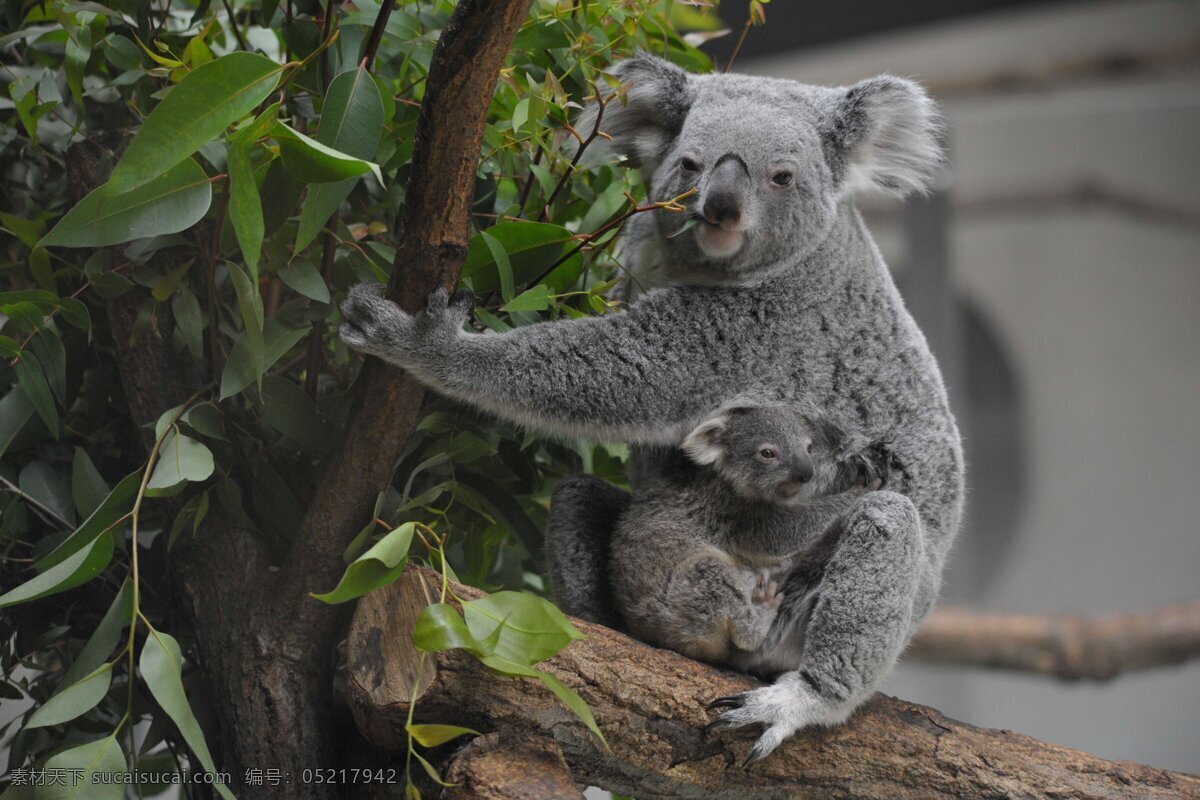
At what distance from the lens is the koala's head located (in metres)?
2.08

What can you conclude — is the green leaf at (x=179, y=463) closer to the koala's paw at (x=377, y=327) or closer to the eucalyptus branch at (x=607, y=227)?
the koala's paw at (x=377, y=327)

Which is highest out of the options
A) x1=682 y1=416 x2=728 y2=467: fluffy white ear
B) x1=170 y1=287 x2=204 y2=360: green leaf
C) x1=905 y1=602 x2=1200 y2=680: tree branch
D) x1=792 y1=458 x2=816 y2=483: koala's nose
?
x1=792 y1=458 x2=816 y2=483: koala's nose

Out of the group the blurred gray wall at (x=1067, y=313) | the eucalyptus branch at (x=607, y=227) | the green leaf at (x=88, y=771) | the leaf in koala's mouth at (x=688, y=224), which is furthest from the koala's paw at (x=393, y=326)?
the blurred gray wall at (x=1067, y=313)

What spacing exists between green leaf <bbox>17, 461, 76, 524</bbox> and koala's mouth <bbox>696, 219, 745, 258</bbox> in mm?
1325

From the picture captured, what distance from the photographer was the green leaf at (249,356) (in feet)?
5.71

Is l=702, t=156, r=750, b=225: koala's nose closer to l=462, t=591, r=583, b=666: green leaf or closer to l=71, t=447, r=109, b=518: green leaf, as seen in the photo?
l=462, t=591, r=583, b=666: green leaf

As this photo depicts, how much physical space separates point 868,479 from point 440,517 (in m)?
0.87

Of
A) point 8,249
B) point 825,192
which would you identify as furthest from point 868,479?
point 8,249

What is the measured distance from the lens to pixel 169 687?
1.59m

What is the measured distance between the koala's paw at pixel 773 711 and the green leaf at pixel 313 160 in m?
1.04

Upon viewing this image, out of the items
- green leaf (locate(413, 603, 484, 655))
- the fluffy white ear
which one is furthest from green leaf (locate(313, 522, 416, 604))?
the fluffy white ear

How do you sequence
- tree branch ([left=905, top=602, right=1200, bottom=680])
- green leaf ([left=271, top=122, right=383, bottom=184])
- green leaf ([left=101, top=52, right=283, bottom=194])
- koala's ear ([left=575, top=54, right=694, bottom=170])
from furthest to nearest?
tree branch ([left=905, top=602, right=1200, bottom=680]) < koala's ear ([left=575, top=54, right=694, bottom=170]) < green leaf ([left=271, top=122, right=383, bottom=184]) < green leaf ([left=101, top=52, right=283, bottom=194])

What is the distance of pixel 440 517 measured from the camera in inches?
79.7

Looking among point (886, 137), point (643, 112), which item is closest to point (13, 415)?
point (643, 112)
